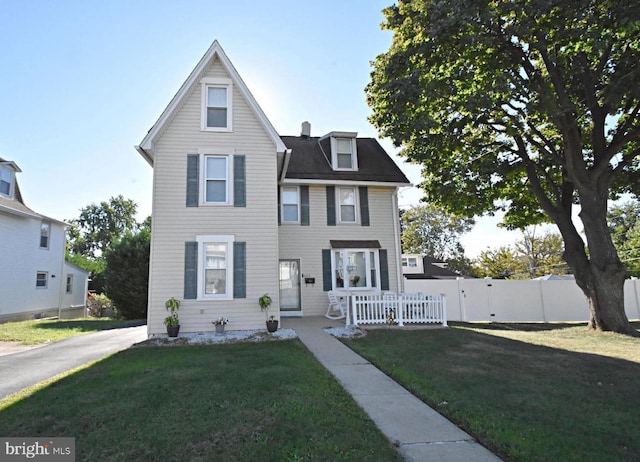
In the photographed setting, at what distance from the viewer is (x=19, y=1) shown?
9078 mm

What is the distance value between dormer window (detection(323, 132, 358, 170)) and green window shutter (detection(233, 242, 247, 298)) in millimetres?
6648

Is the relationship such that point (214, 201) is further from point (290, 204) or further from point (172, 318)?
point (290, 204)

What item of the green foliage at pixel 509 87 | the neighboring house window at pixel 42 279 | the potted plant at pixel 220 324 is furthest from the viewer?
the neighboring house window at pixel 42 279

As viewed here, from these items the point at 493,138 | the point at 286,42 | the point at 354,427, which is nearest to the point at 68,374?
the point at 354,427

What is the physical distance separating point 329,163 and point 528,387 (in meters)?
12.3

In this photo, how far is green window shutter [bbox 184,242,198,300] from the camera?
423 inches

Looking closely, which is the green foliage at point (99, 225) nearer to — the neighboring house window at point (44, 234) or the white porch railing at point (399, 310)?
the neighboring house window at point (44, 234)

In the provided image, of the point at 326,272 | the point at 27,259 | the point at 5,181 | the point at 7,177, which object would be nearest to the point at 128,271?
the point at 27,259

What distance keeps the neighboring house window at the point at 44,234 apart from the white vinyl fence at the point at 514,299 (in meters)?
19.9

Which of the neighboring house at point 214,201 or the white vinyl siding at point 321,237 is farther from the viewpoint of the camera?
the white vinyl siding at point 321,237

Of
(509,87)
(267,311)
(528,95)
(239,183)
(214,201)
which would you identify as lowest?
(267,311)

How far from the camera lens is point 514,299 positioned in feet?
56.7

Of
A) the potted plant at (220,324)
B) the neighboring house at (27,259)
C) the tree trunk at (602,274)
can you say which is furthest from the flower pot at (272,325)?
the neighboring house at (27,259)

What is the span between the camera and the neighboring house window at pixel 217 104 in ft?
38.6
